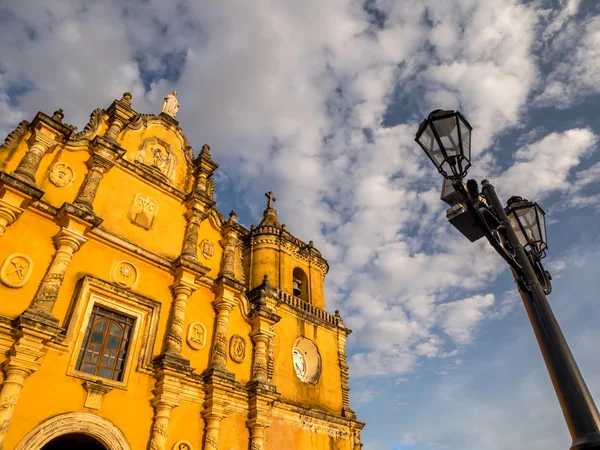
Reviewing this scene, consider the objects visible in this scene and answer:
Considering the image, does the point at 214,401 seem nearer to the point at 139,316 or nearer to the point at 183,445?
the point at 183,445

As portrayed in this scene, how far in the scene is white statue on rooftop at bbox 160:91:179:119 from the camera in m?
14.7

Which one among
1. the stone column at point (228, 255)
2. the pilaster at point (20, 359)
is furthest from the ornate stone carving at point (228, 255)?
the pilaster at point (20, 359)

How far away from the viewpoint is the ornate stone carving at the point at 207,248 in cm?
1258

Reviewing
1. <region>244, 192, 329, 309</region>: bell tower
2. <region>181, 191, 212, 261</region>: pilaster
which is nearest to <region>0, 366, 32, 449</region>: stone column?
<region>181, 191, 212, 261</region>: pilaster

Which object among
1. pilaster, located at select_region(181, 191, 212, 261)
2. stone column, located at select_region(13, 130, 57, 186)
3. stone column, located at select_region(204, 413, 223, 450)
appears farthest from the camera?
pilaster, located at select_region(181, 191, 212, 261)

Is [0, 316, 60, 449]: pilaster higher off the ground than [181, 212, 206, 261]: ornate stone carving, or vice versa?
[181, 212, 206, 261]: ornate stone carving

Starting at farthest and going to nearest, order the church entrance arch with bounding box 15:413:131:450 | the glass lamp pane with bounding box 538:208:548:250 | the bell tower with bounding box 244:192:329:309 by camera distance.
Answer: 1. the bell tower with bounding box 244:192:329:309
2. the church entrance arch with bounding box 15:413:131:450
3. the glass lamp pane with bounding box 538:208:548:250

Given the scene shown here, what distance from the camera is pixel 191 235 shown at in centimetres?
1216

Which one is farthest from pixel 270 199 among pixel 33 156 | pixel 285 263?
pixel 33 156

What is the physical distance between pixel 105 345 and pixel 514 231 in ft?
28.0

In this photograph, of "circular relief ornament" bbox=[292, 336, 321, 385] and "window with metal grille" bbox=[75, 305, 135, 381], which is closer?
"window with metal grille" bbox=[75, 305, 135, 381]

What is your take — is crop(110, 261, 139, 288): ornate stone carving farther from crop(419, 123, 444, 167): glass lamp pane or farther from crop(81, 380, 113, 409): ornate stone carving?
crop(419, 123, 444, 167): glass lamp pane

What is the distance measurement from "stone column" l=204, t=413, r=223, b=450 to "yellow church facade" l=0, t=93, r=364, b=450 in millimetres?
32

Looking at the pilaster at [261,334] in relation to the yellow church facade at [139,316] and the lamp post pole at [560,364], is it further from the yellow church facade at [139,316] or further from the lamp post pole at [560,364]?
the lamp post pole at [560,364]
